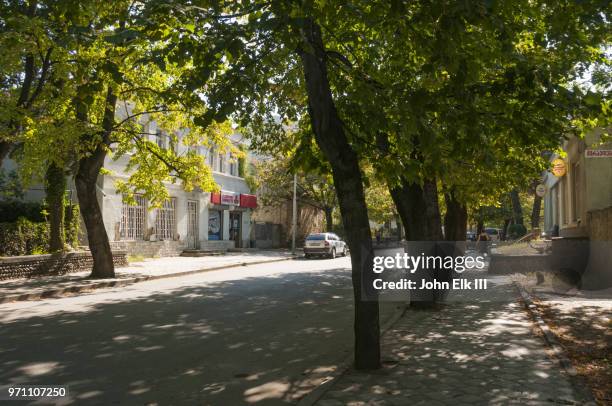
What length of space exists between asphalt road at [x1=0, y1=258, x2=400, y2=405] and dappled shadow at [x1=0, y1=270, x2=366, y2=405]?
14 millimetres

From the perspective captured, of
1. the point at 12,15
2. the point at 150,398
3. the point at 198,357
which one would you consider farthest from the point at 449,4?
the point at 12,15

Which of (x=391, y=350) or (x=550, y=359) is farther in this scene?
(x=391, y=350)

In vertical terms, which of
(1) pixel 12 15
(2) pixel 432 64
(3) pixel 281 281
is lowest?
(3) pixel 281 281

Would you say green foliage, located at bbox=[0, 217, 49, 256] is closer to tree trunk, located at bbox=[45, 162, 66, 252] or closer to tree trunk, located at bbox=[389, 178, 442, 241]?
tree trunk, located at bbox=[45, 162, 66, 252]

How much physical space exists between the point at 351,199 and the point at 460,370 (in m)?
2.51

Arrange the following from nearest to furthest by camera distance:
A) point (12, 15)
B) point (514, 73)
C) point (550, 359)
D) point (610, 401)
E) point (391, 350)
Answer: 1. point (610, 401)
2. point (514, 73)
3. point (550, 359)
4. point (391, 350)
5. point (12, 15)

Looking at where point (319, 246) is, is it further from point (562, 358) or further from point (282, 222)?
point (562, 358)

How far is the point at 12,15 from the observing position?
30.2 feet

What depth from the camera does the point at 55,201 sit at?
1964 centimetres

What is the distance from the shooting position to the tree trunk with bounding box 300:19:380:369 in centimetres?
657

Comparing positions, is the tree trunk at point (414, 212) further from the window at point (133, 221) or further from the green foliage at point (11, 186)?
the green foliage at point (11, 186)

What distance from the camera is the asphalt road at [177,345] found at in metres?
6.11

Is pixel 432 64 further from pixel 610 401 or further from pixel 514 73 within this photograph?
pixel 610 401

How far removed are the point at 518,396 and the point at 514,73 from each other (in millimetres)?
3594
